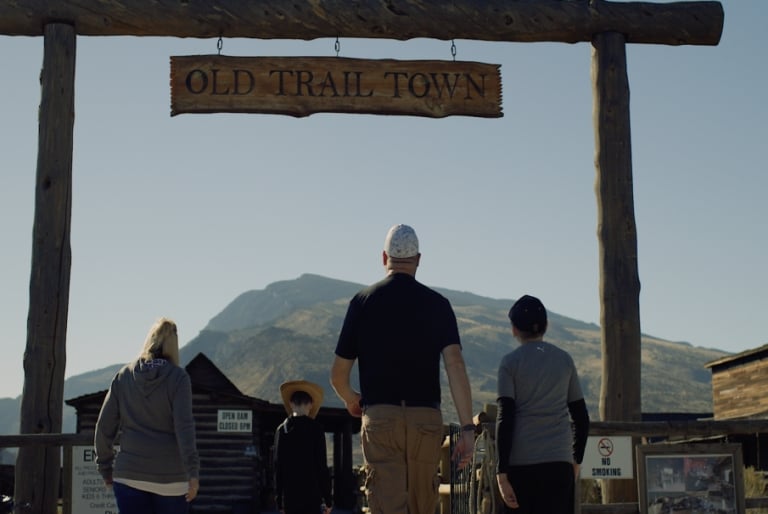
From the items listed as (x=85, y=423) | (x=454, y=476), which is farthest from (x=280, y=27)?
(x=85, y=423)

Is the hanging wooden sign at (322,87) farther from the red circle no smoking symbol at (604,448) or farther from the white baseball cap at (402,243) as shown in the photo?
the white baseball cap at (402,243)

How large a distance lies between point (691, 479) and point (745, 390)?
95.8ft

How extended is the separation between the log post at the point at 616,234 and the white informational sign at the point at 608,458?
119 cm

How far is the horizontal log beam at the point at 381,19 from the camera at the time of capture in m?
11.3

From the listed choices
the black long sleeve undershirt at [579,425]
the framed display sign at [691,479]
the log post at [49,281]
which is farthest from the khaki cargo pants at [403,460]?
the log post at [49,281]

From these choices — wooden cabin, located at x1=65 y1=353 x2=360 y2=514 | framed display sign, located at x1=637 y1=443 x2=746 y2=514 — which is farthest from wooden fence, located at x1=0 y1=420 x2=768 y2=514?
wooden cabin, located at x1=65 y1=353 x2=360 y2=514

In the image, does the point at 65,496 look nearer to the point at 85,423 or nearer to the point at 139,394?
the point at 139,394

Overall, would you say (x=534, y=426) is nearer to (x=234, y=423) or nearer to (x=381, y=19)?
(x=381, y=19)

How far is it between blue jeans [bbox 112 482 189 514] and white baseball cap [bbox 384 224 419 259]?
185 cm

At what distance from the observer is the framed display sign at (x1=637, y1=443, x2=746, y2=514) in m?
9.45

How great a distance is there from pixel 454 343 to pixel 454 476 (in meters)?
4.33

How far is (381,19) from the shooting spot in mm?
11406

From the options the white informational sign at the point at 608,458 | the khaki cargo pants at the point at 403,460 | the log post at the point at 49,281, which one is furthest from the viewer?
the log post at the point at 49,281

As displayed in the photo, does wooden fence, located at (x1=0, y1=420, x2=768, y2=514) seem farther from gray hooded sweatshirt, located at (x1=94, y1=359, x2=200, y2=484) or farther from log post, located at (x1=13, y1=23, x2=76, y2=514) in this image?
gray hooded sweatshirt, located at (x1=94, y1=359, x2=200, y2=484)
